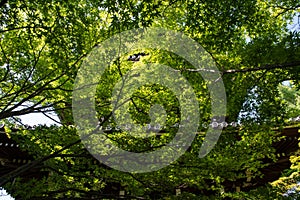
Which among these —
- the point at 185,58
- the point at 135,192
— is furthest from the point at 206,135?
the point at 135,192

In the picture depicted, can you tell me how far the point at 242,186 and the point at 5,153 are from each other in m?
9.11

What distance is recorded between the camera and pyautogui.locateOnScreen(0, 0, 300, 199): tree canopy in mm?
4883

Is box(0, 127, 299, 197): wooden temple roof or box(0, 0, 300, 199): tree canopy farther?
box(0, 127, 299, 197): wooden temple roof

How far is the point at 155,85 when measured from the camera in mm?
6289

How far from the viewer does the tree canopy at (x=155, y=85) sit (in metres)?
4.88

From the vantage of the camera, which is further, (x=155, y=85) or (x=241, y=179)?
(x=241, y=179)

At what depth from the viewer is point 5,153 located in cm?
1083

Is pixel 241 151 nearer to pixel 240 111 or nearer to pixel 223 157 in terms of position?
pixel 223 157

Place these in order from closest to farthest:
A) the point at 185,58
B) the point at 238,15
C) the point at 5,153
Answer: the point at 238,15
the point at 185,58
the point at 5,153

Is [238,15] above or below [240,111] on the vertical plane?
above

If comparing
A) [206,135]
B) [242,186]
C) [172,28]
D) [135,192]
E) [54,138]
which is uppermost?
[172,28]

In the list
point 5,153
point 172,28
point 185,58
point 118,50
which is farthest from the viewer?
point 5,153

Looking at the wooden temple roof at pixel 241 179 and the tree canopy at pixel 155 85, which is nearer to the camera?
the tree canopy at pixel 155 85

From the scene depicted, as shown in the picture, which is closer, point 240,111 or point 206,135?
point 240,111
